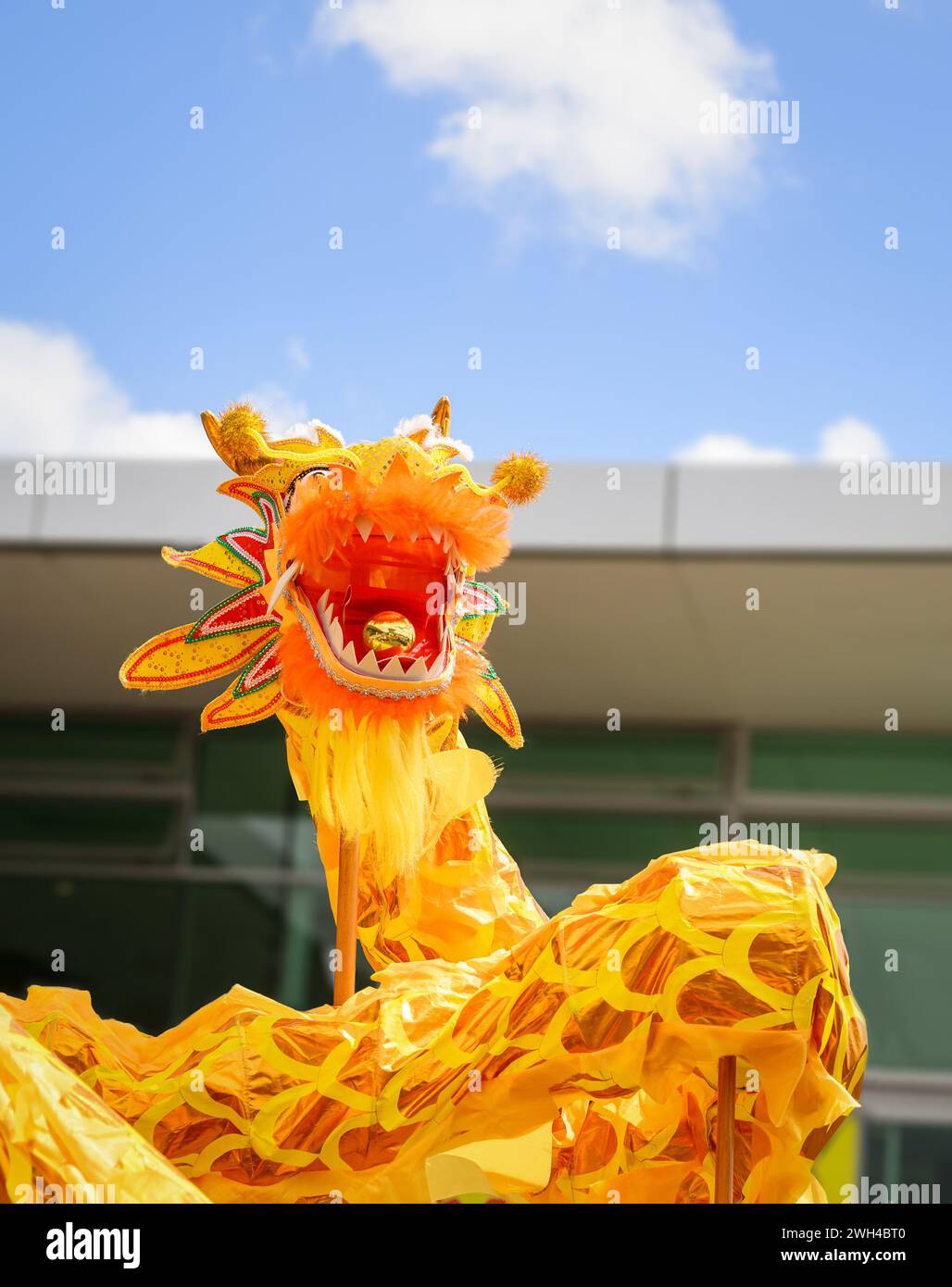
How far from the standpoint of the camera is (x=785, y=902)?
117cm

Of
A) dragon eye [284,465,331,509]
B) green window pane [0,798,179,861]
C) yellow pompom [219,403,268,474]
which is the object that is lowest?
green window pane [0,798,179,861]

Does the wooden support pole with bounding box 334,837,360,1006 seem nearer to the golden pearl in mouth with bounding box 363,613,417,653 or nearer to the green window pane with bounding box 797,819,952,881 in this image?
the golden pearl in mouth with bounding box 363,613,417,653

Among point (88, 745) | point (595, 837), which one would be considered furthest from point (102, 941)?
point (595, 837)

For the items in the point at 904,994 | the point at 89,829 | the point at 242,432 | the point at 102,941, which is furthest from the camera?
the point at 89,829

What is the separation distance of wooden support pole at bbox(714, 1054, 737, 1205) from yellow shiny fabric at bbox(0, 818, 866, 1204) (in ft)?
0.05

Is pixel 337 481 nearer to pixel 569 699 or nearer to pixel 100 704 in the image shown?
pixel 569 699

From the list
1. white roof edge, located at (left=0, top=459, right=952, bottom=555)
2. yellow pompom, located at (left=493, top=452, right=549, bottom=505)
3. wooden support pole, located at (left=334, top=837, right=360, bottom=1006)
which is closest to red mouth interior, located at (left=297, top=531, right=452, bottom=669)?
yellow pompom, located at (left=493, top=452, right=549, bottom=505)

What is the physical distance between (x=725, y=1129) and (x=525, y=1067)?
176 mm

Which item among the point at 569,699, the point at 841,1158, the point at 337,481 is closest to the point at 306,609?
the point at 337,481

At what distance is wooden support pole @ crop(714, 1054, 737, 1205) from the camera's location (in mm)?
1216

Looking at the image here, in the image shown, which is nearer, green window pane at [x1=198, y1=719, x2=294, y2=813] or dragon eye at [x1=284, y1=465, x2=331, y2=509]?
dragon eye at [x1=284, y1=465, x2=331, y2=509]

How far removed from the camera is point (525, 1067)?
47.9 inches

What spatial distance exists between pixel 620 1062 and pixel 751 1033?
0.11 m

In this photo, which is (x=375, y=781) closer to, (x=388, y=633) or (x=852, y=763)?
(x=388, y=633)
